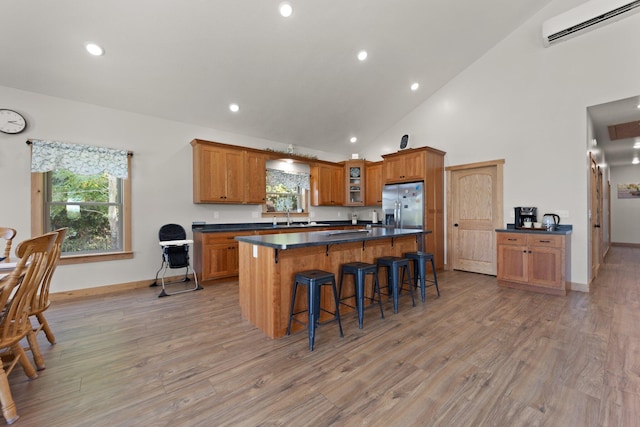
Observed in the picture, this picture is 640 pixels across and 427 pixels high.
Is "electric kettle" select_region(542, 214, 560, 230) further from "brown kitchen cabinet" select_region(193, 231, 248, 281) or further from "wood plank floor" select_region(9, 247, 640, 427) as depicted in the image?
"brown kitchen cabinet" select_region(193, 231, 248, 281)

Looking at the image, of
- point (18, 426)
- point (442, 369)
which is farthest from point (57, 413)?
point (442, 369)

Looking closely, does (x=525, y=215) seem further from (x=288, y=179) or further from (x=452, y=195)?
(x=288, y=179)

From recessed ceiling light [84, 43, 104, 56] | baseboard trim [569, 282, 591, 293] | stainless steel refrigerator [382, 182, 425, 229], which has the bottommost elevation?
baseboard trim [569, 282, 591, 293]

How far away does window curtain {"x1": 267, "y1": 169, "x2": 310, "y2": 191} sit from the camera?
580cm

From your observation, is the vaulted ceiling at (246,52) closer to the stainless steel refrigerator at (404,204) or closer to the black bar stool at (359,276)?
the stainless steel refrigerator at (404,204)

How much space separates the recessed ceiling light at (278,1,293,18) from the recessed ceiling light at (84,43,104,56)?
2107 millimetres

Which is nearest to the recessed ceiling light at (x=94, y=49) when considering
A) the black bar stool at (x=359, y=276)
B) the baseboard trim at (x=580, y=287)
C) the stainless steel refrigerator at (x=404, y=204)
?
the black bar stool at (x=359, y=276)

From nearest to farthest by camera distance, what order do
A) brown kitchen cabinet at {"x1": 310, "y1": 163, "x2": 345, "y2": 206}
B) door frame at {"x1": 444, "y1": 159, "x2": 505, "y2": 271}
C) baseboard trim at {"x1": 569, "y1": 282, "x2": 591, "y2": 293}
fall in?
baseboard trim at {"x1": 569, "y1": 282, "x2": 591, "y2": 293} < door frame at {"x1": 444, "y1": 159, "x2": 505, "y2": 271} < brown kitchen cabinet at {"x1": 310, "y1": 163, "x2": 345, "y2": 206}

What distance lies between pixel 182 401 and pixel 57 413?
2.23 ft

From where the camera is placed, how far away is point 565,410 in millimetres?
1601

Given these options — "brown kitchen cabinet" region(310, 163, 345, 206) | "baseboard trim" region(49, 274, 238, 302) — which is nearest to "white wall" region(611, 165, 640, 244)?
"brown kitchen cabinet" region(310, 163, 345, 206)

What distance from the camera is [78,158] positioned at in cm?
382

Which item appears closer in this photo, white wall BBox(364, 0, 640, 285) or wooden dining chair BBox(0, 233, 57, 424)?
wooden dining chair BBox(0, 233, 57, 424)

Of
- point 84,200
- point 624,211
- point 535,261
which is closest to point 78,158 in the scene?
point 84,200
